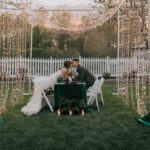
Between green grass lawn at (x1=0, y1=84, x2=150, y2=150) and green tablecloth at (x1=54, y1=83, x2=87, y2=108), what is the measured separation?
1.36 feet

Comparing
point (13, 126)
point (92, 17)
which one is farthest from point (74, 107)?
point (92, 17)

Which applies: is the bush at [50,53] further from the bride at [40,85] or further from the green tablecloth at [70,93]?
the green tablecloth at [70,93]

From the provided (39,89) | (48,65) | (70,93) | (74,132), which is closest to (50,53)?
(48,65)

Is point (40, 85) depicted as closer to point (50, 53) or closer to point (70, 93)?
point (70, 93)

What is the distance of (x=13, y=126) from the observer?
8.15m

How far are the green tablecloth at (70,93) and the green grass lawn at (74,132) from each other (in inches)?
16.3

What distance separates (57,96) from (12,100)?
8.18 feet

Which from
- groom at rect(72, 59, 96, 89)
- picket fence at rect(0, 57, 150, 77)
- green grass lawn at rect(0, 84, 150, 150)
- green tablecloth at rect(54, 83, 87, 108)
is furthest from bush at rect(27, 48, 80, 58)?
green grass lawn at rect(0, 84, 150, 150)

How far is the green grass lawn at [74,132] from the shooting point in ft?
21.5

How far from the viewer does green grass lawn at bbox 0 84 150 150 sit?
6.57 m

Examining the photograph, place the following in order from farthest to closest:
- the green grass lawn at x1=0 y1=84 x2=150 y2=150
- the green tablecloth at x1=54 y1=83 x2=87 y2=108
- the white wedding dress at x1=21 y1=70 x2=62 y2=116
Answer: the white wedding dress at x1=21 y1=70 x2=62 y2=116, the green tablecloth at x1=54 y1=83 x2=87 y2=108, the green grass lawn at x1=0 y1=84 x2=150 y2=150

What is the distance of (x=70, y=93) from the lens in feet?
33.3

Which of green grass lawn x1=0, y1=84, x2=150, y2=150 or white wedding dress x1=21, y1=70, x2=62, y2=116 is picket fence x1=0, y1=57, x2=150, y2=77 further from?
green grass lawn x1=0, y1=84, x2=150, y2=150

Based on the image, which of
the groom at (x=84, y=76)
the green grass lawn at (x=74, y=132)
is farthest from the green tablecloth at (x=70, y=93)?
the groom at (x=84, y=76)
